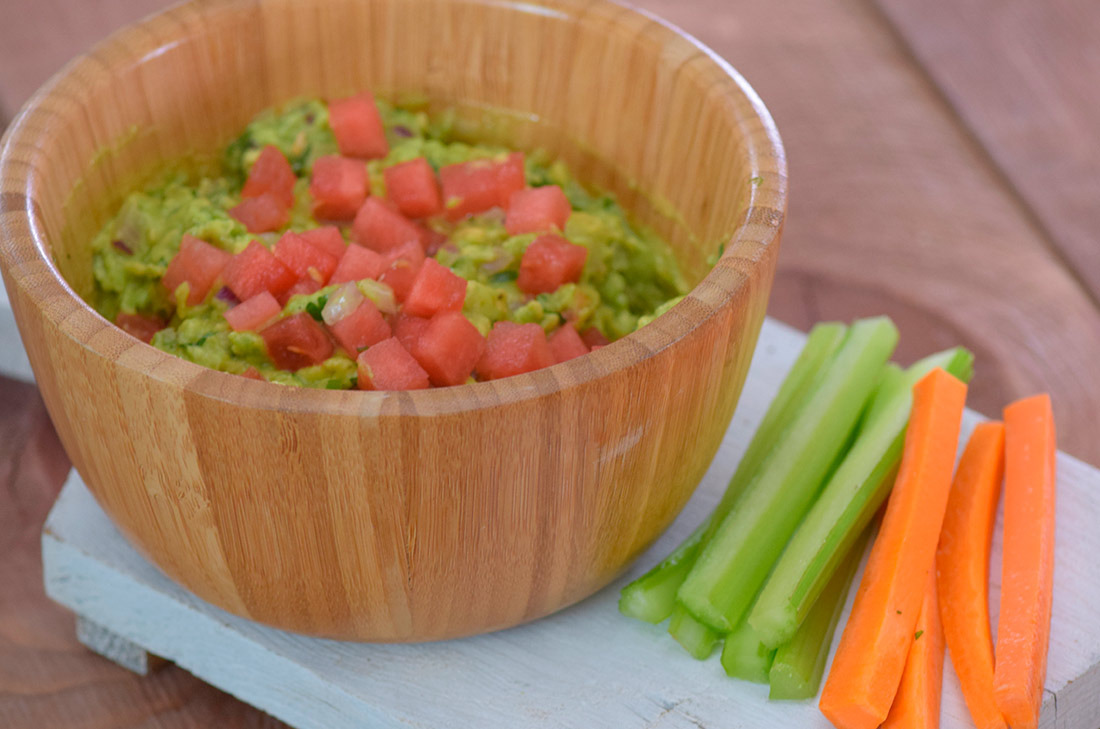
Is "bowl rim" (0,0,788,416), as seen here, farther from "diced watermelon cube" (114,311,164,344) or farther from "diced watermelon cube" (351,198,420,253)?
"diced watermelon cube" (351,198,420,253)

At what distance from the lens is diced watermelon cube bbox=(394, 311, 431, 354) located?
5.16 ft

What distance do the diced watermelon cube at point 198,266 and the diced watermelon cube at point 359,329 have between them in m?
0.23

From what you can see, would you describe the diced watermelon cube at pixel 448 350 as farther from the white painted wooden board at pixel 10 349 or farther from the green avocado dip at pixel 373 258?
the white painted wooden board at pixel 10 349

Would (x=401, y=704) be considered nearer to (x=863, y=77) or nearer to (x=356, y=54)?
(x=356, y=54)

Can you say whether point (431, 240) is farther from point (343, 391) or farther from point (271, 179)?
point (343, 391)

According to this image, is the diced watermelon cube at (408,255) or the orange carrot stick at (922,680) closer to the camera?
the orange carrot stick at (922,680)

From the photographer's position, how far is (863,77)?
3.07 metres

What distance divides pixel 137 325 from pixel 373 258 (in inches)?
13.4

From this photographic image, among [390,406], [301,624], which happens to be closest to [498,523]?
[390,406]

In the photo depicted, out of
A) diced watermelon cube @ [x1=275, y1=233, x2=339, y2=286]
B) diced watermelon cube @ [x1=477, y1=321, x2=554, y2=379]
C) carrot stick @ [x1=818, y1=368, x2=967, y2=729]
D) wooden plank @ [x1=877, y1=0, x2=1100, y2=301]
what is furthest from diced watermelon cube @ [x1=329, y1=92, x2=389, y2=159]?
wooden plank @ [x1=877, y1=0, x2=1100, y2=301]

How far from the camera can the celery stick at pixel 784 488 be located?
1.66 metres

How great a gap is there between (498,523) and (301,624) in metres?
0.33

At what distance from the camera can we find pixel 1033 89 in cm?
299

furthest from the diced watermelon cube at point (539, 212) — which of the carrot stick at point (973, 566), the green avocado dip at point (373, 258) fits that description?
the carrot stick at point (973, 566)
